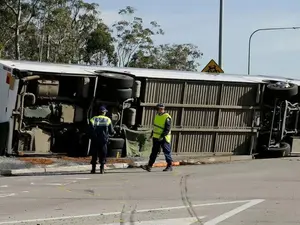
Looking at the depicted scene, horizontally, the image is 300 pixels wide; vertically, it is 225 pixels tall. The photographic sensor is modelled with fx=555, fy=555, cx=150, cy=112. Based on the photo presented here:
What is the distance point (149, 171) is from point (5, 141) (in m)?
3.91

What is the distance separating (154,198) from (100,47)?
45316 millimetres

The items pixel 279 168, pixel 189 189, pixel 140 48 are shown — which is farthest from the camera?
pixel 140 48

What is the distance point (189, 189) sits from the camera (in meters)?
10.8

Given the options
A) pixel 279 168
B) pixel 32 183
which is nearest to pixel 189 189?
Result: pixel 32 183

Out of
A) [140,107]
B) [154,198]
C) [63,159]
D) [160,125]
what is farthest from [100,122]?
[154,198]

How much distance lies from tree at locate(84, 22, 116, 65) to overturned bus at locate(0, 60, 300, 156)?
36065 mm

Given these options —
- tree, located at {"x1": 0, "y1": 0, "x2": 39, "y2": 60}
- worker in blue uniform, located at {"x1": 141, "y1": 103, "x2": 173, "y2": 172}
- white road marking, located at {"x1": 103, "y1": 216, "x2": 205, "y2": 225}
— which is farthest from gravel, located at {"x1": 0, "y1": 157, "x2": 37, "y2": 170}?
tree, located at {"x1": 0, "y1": 0, "x2": 39, "y2": 60}

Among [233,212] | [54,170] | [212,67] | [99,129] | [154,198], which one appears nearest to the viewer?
[233,212]

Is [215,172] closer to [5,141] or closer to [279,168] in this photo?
[279,168]

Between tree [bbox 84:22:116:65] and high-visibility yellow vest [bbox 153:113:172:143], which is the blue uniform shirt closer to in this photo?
high-visibility yellow vest [bbox 153:113:172:143]

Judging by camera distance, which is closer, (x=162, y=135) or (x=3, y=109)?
(x=162, y=135)

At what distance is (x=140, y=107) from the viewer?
640 inches

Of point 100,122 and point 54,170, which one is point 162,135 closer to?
point 100,122

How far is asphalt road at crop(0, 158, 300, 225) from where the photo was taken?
26.0ft
